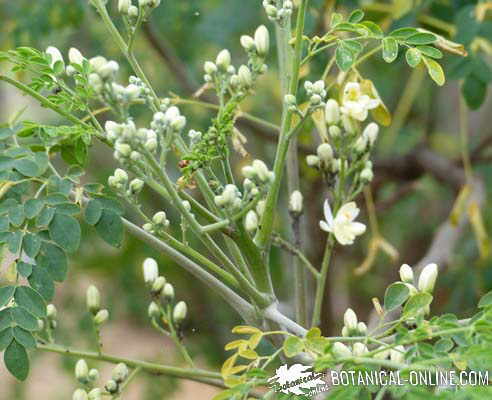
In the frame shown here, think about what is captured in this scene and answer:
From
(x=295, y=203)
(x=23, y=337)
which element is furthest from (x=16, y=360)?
(x=295, y=203)

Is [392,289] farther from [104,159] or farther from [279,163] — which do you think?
[104,159]

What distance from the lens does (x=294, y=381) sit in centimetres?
73

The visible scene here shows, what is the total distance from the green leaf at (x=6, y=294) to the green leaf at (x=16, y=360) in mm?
39

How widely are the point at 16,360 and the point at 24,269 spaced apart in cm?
9

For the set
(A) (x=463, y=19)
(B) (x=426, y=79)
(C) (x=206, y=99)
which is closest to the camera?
(A) (x=463, y=19)

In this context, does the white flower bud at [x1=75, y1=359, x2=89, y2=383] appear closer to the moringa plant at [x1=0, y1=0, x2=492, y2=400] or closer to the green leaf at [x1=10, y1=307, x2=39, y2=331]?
the moringa plant at [x1=0, y1=0, x2=492, y2=400]

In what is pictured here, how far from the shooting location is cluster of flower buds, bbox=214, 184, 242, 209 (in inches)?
28.8

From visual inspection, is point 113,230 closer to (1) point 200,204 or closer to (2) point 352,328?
(1) point 200,204

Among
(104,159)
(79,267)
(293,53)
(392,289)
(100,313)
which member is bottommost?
(79,267)

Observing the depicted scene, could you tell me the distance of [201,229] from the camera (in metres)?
0.75

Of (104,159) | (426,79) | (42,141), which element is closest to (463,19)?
(42,141)

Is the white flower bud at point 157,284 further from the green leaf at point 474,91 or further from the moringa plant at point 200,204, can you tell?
the green leaf at point 474,91

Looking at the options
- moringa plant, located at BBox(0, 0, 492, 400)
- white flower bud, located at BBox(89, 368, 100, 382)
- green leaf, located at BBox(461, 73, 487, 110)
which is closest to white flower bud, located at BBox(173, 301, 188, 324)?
moringa plant, located at BBox(0, 0, 492, 400)

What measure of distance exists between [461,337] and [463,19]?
0.74 m
